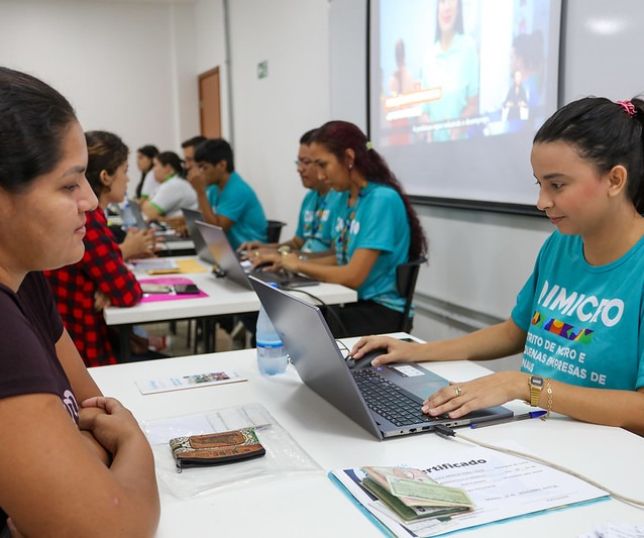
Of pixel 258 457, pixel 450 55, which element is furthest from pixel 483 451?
pixel 450 55

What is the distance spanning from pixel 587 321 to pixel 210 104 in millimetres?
6881

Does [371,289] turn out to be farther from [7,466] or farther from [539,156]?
[7,466]

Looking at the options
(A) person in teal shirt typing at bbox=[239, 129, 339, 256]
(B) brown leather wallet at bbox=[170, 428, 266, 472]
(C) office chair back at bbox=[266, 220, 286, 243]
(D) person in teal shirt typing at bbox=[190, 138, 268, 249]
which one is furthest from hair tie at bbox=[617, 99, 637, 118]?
(D) person in teal shirt typing at bbox=[190, 138, 268, 249]

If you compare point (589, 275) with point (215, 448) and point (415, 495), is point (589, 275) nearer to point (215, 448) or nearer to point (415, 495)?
point (415, 495)

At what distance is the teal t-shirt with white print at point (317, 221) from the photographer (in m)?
3.64

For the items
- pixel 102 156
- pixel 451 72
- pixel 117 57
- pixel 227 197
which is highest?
pixel 117 57

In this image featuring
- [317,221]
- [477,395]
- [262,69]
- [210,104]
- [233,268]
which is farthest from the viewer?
[210,104]

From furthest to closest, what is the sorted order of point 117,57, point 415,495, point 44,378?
1. point 117,57
2. point 415,495
3. point 44,378

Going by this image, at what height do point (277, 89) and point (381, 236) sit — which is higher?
point (277, 89)

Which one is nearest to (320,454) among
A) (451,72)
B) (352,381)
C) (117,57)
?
(352,381)

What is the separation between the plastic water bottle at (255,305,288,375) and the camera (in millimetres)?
1528

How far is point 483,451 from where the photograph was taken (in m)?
1.09

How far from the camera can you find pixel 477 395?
1208 mm

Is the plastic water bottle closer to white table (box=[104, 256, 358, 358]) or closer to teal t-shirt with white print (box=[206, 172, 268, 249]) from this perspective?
white table (box=[104, 256, 358, 358])
